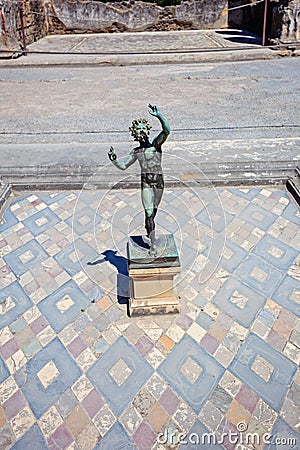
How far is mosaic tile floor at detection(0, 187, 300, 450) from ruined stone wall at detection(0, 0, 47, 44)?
11.1 m

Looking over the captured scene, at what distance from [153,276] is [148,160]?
92 centimetres

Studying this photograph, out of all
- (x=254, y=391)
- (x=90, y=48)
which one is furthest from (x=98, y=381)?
(x=90, y=48)

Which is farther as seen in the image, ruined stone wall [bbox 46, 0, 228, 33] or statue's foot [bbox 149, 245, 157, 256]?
ruined stone wall [bbox 46, 0, 228, 33]

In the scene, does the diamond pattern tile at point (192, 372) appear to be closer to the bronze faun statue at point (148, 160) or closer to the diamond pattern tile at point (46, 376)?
the diamond pattern tile at point (46, 376)

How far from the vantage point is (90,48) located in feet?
46.8

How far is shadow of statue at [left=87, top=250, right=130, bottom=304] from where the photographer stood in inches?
126

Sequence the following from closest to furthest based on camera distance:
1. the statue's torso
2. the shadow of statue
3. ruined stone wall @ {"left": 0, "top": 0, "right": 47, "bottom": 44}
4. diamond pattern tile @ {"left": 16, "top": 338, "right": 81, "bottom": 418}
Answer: diamond pattern tile @ {"left": 16, "top": 338, "right": 81, "bottom": 418}, the statue's torso, the shadow of statue, ruined stone wall @ {"left": 0, "top": 0, "right": 47, "bottom": 44}

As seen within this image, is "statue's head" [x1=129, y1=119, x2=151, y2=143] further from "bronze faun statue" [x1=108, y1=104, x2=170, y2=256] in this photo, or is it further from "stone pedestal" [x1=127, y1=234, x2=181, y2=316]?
"stone pedestal" [x1=127, y1=234, x2=181, y2=316]

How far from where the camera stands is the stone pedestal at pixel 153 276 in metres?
2.81

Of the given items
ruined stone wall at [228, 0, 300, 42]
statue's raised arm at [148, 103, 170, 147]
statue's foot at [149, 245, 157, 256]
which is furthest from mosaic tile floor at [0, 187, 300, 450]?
ruined stone wall at [228, 0, 300, 42]

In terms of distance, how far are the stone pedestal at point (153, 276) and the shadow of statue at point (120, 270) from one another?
143mm

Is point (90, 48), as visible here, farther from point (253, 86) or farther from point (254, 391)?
point (254, 391)

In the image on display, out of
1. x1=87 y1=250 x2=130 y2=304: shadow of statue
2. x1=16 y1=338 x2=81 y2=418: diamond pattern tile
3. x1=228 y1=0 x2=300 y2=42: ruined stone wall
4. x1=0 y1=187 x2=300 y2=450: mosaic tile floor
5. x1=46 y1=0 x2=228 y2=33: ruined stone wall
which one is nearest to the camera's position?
x1=0 y1=187 x2=300 y2=450: mosaic tile floor

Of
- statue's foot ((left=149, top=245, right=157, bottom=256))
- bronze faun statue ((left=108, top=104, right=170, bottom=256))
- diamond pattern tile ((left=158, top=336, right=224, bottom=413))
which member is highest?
bronze faun statue ((left=108, top=104, right=170, bottom=256))
